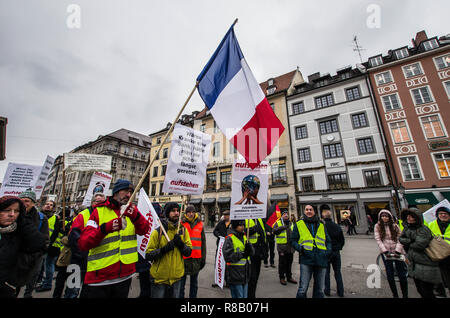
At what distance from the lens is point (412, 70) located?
1966 cm

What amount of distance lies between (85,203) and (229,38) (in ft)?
19.9

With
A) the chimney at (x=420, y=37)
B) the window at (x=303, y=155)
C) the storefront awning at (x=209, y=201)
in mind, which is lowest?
the storefront awning at (x=209, y=201)

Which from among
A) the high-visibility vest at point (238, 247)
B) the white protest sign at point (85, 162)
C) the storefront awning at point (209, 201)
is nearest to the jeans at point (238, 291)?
the high-visibility vest at point (238, 247)

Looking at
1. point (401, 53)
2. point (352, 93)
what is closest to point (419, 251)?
point (352, 93)

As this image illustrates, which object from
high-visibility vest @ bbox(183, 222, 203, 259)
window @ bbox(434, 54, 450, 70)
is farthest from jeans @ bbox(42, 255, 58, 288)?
window @ bbox(434, 54, 450, 70)

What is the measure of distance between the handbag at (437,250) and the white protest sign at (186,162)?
A: 405cm

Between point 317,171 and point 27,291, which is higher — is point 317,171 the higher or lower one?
the higher one

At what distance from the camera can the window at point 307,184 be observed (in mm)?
20641

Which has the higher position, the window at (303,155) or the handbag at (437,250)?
the window at (303,155)

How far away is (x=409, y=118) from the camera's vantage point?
18562 mm

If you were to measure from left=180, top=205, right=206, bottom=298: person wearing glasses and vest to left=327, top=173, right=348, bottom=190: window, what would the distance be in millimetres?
19156

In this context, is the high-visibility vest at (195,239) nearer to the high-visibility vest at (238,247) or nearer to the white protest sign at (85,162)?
the high-visibility vest at (238,247)

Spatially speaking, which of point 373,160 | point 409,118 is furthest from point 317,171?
point 409,118
